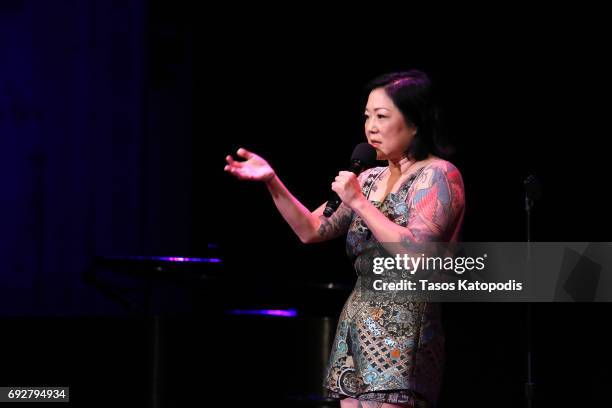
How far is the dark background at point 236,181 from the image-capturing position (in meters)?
→ 3.52

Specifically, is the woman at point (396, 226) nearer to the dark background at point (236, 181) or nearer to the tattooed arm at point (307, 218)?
the tattooed arm at point (307, 218)

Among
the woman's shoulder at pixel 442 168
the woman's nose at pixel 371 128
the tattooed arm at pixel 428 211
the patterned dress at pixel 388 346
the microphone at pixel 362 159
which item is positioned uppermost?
the woman's nose at pixel 371 128

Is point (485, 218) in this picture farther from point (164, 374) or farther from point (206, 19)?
point (206, 19)

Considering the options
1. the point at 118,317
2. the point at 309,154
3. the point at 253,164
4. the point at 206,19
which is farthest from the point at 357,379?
the point at 206,19

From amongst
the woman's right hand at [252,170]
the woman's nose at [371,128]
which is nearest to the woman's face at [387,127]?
the woman's nose at [371,128]

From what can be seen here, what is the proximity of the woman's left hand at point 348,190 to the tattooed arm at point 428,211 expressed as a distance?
0.05ft

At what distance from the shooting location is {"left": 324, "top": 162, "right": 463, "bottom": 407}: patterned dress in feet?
6.80

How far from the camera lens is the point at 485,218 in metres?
4.33

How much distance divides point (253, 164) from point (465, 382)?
1.78 meters

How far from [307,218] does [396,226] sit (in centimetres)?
38

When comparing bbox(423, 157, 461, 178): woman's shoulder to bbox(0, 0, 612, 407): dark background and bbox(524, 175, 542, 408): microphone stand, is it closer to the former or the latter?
bbox(524, 175, 542, 408): microphone stand

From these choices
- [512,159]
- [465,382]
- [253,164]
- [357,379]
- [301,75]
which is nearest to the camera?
[357,379]

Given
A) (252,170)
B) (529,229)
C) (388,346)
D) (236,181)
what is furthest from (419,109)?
(236,181)

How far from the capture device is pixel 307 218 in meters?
2.38
